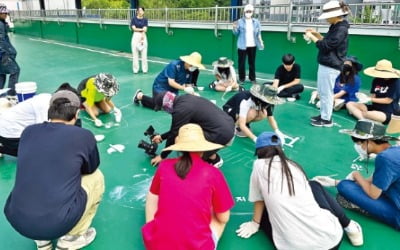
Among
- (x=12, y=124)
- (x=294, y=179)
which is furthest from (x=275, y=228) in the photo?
(x=12, y=124)

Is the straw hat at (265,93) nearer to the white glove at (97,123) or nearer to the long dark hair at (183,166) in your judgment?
the long dark hair at (183,166)

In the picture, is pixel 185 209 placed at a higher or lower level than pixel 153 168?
higher

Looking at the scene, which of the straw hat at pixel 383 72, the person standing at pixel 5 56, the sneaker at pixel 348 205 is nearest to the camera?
the sneaker at pixel 348 205

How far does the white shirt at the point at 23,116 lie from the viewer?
2.88 meters

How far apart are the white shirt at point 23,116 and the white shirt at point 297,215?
1.99m

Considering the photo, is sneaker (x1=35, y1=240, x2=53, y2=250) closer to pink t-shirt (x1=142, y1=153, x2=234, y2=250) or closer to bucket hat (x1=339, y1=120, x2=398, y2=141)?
pink t-shirt (x1=142, y1=153, x2=234, y2=250)

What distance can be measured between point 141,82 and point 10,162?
11.9ft

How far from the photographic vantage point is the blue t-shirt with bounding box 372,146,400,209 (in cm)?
201

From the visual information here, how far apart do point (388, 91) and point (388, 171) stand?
94.0 inches

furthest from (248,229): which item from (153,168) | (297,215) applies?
(153,168)

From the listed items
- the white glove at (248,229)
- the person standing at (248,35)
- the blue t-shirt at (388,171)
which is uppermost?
the person standing at (248,35)

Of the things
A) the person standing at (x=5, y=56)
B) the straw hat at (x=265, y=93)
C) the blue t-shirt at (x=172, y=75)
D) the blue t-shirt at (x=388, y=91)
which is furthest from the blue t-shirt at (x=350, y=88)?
the person standing at (x=5, y=56)

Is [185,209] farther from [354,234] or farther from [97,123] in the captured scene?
[97,123]

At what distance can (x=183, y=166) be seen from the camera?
1.74m
